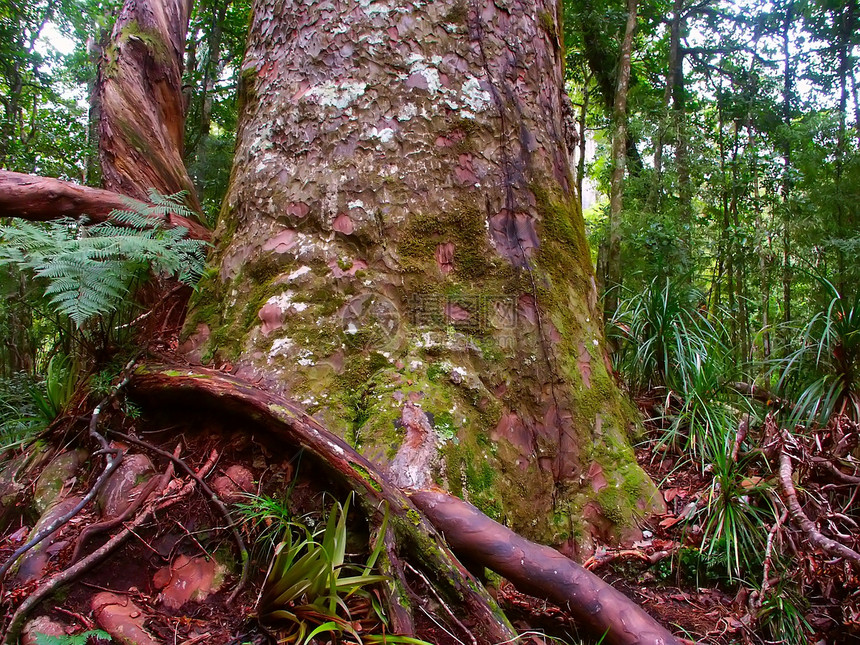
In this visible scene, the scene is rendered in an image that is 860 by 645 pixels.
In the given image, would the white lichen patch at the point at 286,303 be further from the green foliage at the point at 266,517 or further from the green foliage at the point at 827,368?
the green foliage at the point at 827,368

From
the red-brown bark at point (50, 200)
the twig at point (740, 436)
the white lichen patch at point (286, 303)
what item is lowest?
the twig at point (740, 436)

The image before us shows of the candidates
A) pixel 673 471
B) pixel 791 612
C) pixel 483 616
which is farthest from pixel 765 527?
pixel 483 616

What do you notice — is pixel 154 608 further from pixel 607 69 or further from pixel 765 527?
pixel 607 69

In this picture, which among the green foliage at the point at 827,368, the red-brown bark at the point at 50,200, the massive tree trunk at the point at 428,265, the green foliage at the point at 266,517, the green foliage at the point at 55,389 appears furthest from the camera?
the green foliage at the point at 827,368

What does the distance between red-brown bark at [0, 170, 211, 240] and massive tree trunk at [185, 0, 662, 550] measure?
2.18 ft

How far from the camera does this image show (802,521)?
2.03 metres

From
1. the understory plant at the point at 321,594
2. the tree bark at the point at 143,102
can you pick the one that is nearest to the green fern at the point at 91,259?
the tree bark at the point at 143,102

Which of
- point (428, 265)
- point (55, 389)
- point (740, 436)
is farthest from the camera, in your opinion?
point (55, 389)

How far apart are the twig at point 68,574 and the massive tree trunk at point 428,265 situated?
650 millimetres

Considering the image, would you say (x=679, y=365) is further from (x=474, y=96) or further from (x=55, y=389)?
(x=55, y=389)

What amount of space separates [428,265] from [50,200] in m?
2.02

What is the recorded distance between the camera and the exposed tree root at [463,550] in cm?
165

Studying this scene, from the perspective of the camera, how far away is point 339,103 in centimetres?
251

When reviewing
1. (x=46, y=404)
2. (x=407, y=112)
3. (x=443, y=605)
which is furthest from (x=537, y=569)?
(x=46, y=404)
